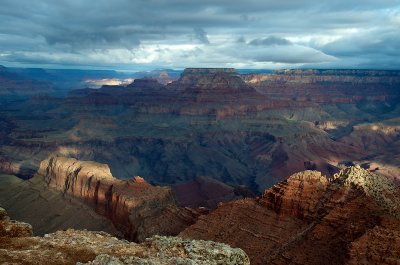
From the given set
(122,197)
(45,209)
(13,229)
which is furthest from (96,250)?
(45,209)

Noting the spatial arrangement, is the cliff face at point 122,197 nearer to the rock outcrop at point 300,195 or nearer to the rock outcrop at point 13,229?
the rock outcrop at point 300,195

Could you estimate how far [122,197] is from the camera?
81000 mm

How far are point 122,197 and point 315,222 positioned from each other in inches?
1551

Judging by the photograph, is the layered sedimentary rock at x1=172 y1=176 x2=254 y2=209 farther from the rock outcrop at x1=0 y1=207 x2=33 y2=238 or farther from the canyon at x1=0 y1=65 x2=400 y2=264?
the rock outcrop at x1=0 y1=207 x2=33 y2=238

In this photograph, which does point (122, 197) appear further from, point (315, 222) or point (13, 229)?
point (13, 229)

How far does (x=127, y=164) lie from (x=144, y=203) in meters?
105

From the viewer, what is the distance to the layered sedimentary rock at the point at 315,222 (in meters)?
43.4

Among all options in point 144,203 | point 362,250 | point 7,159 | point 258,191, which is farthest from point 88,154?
point 362,250

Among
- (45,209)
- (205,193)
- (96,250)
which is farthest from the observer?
(205,193)

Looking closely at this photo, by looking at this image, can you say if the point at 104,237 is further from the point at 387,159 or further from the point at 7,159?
the point at 387,159

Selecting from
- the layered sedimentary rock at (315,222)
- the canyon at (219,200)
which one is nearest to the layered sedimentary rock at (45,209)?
the canyon at (219,200)

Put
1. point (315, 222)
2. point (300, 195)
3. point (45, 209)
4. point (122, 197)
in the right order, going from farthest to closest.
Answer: point (45, 209) → point (122, 197) → point (300, 195) → point (315, 222)

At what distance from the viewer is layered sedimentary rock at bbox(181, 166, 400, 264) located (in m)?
43.4

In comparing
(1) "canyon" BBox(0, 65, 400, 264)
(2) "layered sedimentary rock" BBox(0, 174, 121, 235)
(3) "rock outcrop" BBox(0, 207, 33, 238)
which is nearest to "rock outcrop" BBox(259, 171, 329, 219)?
(1) "canyon" BBox(0, 65, 400, 264)
